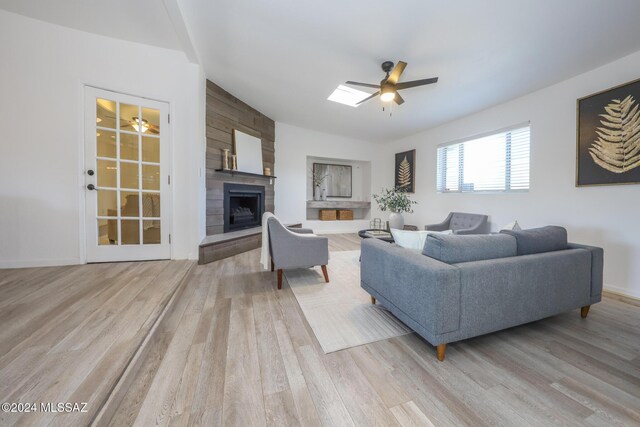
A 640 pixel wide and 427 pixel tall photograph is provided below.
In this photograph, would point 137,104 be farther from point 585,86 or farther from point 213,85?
point 585,86

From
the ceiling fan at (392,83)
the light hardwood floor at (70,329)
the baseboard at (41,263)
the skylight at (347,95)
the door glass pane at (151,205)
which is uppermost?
the skylight at (347,95)

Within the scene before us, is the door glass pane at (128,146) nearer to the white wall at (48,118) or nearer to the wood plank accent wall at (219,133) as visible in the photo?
the white wall at (48,118)

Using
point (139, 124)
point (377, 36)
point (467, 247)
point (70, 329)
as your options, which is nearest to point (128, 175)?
point (139, 124)

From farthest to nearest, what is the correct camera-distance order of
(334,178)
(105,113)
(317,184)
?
(334,178) < (317,184) < (105,113)

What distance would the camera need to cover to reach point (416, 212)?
5.47m

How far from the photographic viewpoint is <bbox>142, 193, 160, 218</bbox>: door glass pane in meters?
2.99

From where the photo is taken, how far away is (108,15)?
7.72 feet

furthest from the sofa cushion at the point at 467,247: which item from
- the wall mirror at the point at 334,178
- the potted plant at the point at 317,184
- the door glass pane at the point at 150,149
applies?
the wall mirror at the point at 334,178

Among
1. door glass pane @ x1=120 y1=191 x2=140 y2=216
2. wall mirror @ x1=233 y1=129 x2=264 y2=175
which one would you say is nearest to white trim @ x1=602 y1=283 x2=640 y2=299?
wall mirror @ x1=233 y1=129 x2=264 y2=175

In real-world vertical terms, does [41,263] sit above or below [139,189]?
below

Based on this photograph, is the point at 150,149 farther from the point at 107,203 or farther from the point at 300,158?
the point at 300,158

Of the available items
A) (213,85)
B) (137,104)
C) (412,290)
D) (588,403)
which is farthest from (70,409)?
(213,85)

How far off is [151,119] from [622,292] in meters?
5.74

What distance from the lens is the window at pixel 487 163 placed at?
3549 mm
